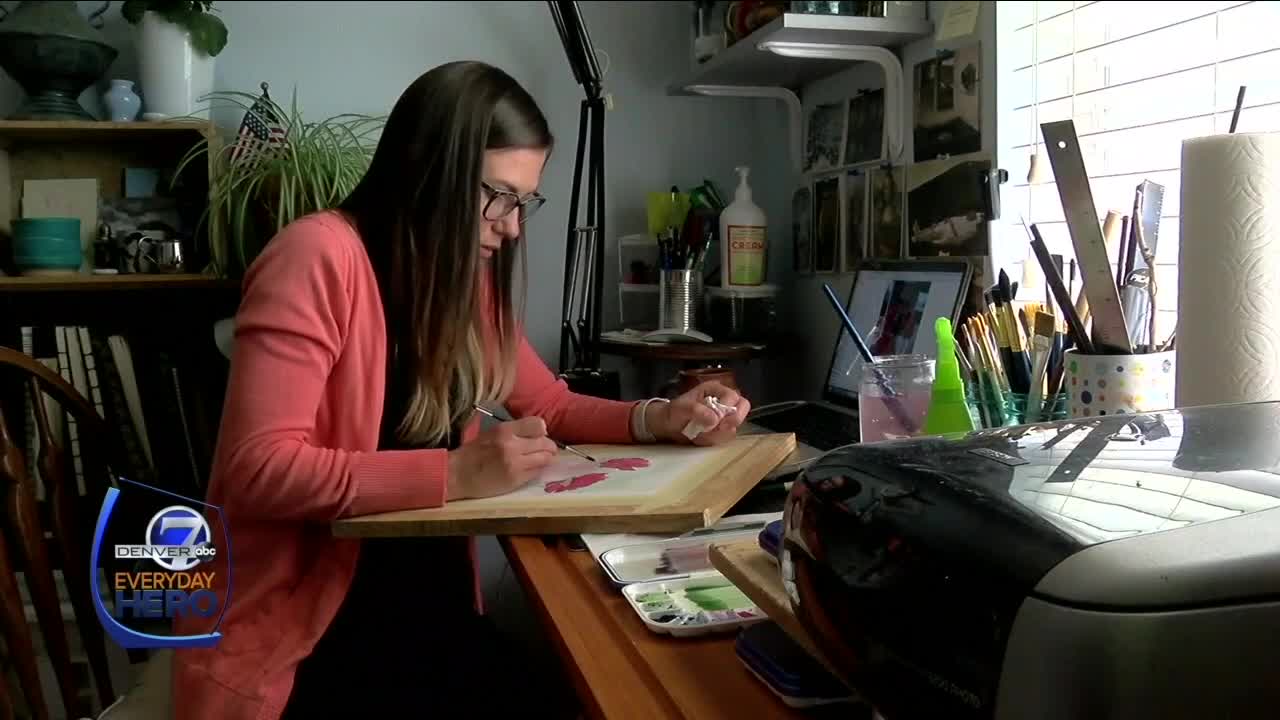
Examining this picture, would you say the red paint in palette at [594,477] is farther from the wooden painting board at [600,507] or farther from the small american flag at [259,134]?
the small american flag at [259,134]

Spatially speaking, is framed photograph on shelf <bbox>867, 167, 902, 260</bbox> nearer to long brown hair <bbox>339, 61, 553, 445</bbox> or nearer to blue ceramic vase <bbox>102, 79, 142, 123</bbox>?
long brown hair <bbox>339, 61, 553, 445</bbox>

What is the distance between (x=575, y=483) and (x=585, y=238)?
910mm

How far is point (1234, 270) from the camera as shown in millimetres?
741

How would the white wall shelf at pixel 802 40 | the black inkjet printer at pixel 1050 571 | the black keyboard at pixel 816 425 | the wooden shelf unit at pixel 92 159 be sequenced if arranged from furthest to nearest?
1. the wooden shelf unit at pixel 92 159
2. the white wall shelf at pixel 802 40
3. the black keyboard at pixel 816 425
4. the black inkjet printer at pixel 1050 571

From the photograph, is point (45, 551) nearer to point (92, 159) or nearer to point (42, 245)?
point (42, 245)

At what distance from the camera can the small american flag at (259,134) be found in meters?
1.58

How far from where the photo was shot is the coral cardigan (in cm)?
85

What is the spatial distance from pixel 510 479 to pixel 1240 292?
62 cm

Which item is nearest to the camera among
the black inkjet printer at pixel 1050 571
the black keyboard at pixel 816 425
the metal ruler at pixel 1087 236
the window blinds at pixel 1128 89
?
the black inkjet printer at pixel 1050 571

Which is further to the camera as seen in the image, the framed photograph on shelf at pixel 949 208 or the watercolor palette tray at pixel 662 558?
the framed photograph on shelf at pixel 949 208

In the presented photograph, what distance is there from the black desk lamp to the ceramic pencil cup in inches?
34.7

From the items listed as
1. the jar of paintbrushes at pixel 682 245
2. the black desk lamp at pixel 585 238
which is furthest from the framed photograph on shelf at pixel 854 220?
the black desk lamp at pixel 585 238

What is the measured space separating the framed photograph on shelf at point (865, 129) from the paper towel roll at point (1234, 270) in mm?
780

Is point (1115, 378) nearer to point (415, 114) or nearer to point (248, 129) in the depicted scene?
point (415, 114)
